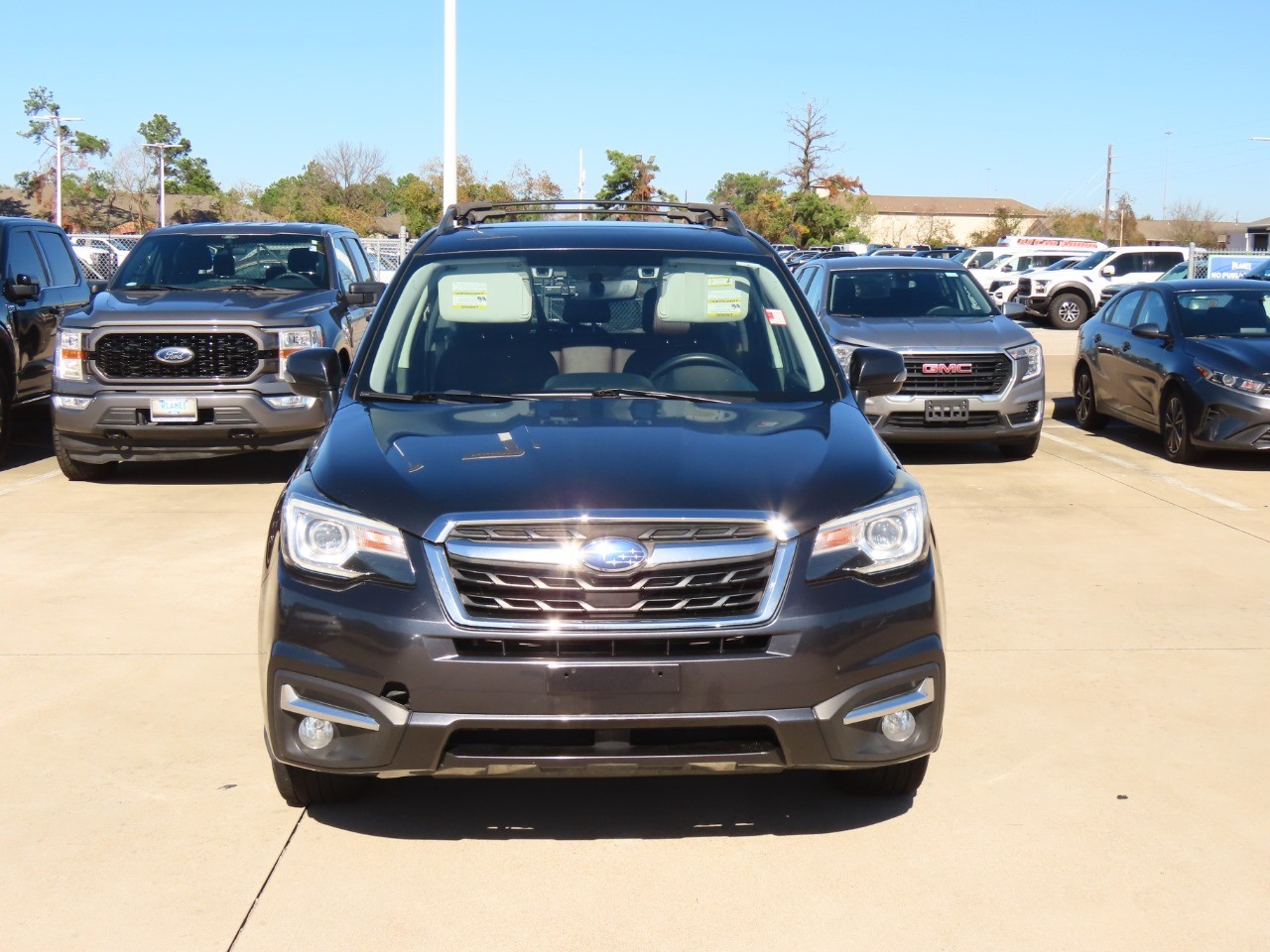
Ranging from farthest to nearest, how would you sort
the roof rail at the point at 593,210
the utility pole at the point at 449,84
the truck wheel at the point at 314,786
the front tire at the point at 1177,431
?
1. the utility pole at the point at 449,84
2. the front tire at the point at 1177,431
3. the roof rail at the point at 593,210
4. the truck wheel at the point at 314,786

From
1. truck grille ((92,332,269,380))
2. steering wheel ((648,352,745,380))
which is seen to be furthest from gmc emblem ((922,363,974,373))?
steering wheel ((648,352,745,380))

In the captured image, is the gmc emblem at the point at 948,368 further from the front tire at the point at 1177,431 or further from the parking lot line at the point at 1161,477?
the front tire at the point at 1177,431

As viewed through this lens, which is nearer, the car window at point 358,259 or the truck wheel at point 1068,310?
the car window at point 358,259

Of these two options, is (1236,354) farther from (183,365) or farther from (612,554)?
(612,554)

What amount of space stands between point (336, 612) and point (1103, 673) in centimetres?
342

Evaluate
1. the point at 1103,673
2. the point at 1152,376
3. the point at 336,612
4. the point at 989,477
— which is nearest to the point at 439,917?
the point at 336,612

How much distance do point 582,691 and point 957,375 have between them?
8707 mm

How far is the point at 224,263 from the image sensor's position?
1140 centimetres

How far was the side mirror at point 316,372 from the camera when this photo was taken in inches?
202

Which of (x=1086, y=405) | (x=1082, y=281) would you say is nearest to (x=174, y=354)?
(x=1086, y=405)

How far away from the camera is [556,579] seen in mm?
3727

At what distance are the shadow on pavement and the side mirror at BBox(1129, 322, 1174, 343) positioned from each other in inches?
342

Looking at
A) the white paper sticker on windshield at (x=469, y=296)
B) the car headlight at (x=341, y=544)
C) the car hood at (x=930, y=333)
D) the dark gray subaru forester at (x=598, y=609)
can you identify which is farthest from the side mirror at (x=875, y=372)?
the car hood at (x=930, y=333)

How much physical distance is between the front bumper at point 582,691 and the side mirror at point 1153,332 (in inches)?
361
